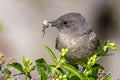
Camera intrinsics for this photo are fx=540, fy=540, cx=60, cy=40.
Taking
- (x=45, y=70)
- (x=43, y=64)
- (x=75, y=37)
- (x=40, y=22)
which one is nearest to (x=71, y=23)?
(x=75, y=37)

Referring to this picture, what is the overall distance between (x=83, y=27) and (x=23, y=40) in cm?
503

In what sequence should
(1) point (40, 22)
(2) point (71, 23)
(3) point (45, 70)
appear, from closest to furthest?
(3) point (45, 70), (2) point (71, 23), (1) point (40, 22)

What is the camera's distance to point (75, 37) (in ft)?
21.3

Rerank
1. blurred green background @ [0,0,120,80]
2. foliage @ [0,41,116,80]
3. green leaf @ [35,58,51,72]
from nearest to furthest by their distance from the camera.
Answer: foliage @ [0,41,116,80] → green leaf @ [35,58,51,72] → blurred green background @ [0,0,120,80]

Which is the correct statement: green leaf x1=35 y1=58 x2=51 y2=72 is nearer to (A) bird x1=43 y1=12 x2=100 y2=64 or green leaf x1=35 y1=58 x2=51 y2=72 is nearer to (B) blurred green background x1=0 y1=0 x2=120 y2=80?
(A) bird x1=43 y1=12 x2=100 y2=64

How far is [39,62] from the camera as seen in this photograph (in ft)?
12.6

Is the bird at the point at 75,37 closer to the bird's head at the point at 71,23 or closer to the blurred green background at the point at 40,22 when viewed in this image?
the bird's head at the point at 71,23

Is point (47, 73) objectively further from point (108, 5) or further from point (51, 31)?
point (108, 5)

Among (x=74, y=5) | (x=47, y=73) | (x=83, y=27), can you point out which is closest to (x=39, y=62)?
(x=47, y=73)

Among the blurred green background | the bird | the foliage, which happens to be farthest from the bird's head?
the blurred green background

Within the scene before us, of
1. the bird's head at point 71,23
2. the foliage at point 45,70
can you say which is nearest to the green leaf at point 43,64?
the foliage at point 45,70

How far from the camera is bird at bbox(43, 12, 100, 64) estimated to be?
617 centimetres

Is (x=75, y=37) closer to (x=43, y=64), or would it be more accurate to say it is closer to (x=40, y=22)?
(x=43, y=64)

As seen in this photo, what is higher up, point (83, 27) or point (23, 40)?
point (23, 40)
